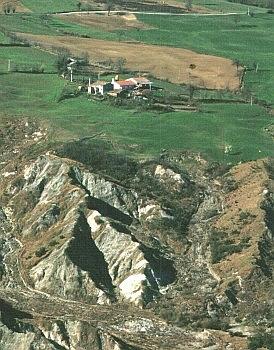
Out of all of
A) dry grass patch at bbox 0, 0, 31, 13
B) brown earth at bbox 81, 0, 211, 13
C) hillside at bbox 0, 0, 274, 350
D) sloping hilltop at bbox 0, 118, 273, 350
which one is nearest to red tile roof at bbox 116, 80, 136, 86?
hillside at bbox 0, 0, 274, 350

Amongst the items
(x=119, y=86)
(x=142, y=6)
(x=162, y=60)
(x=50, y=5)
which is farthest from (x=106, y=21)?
(x=119, y=86)

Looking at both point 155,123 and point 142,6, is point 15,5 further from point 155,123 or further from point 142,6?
point 155,123

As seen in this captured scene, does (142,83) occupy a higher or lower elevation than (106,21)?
higher

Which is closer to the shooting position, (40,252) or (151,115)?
(40,252)

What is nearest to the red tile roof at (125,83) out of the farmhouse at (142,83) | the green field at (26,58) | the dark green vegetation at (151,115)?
the farmhouse at (142,83)

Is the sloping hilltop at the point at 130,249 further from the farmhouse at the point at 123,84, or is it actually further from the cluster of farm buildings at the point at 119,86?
the farmhouse at the point at 123,84

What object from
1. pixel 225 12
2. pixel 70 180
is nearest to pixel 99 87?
pixel 70 180
